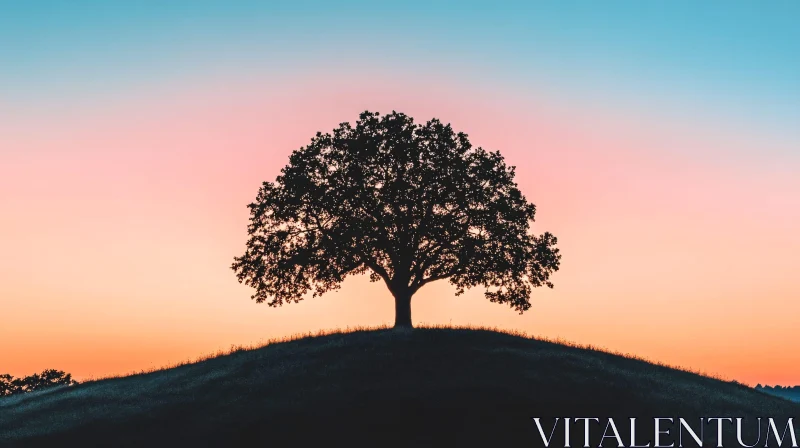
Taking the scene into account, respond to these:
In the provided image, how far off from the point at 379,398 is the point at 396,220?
49.1ft

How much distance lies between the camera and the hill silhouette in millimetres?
29578

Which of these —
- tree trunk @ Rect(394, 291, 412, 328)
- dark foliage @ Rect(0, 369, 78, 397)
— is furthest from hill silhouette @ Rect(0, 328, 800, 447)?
dark foliage @ Rect(0, 369, 78, 397)

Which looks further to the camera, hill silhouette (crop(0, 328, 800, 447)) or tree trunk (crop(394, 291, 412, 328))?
tree trunk (crop(394, 291, 412, 328))

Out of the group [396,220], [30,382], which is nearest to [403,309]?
[396,220]

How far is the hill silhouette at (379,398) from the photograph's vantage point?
Result: 29578 millimetres

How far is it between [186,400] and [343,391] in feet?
24.2

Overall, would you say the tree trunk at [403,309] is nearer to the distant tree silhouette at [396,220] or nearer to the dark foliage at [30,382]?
the distant tree silhouette at [396,220]

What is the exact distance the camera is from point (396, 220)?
149 ft

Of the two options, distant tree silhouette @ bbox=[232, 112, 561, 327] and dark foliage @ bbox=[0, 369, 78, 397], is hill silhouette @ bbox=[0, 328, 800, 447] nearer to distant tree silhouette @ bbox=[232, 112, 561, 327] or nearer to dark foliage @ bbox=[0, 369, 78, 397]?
distant tree silhouette @ bbox=[232, 112, 561, 327]

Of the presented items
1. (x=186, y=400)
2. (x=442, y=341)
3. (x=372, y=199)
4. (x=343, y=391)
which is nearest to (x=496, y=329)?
(x=442, y=341)

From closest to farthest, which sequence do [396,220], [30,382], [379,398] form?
[379,398], [396,220], [30,382]

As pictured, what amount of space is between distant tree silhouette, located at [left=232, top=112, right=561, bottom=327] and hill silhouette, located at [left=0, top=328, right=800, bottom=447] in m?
3.61

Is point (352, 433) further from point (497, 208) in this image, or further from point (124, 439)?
point (497, 208)

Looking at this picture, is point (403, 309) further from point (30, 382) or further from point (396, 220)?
point (30, 382)
